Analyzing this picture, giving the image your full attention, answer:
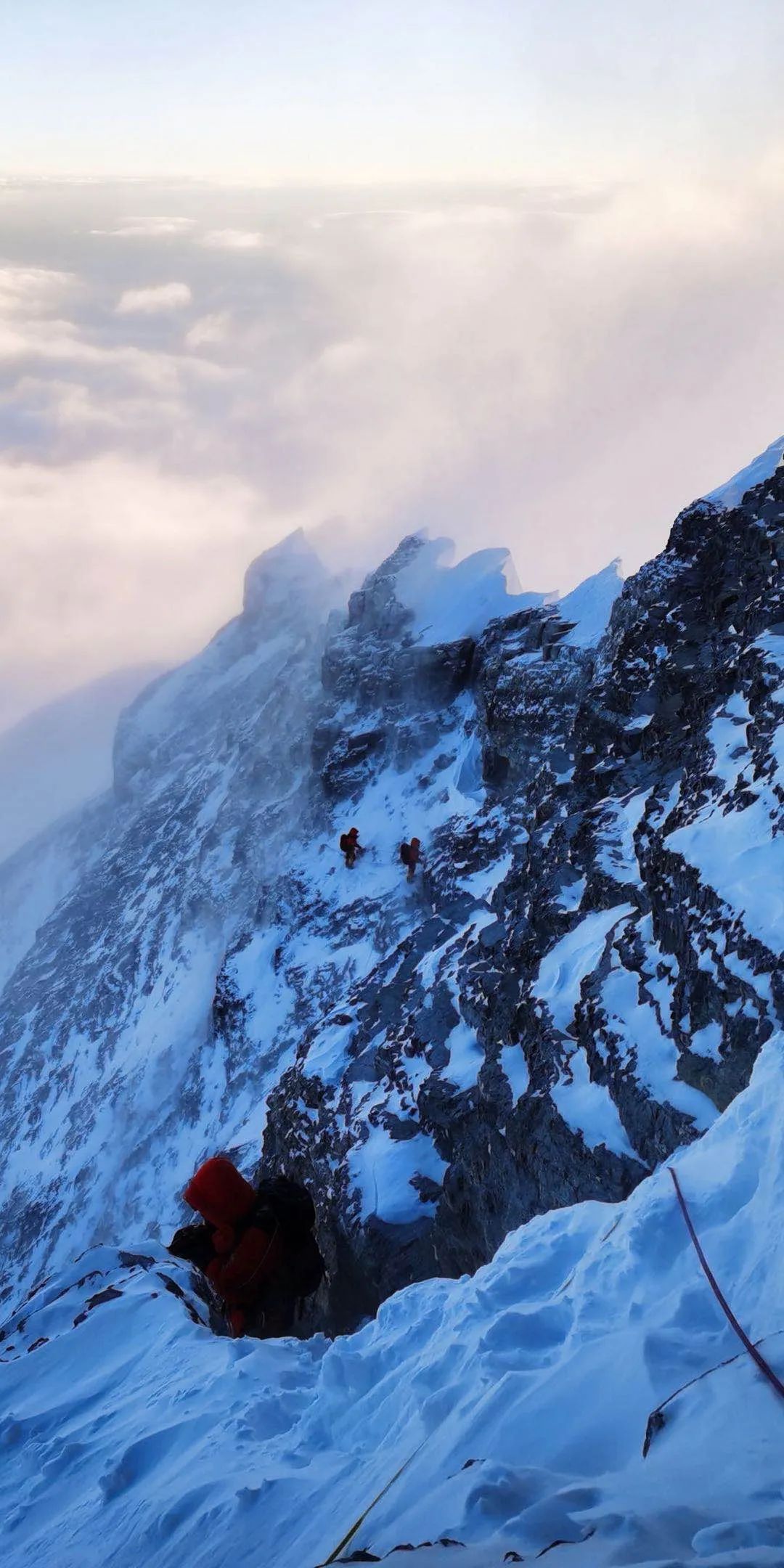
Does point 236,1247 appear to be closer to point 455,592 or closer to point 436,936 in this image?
point 436,936

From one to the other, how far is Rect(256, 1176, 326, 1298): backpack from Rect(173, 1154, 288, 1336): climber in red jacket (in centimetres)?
44

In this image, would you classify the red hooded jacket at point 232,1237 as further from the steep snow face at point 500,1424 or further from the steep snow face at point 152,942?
the steep snow face at point 152,942

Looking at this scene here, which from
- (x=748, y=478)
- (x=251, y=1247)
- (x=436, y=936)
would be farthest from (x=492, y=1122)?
(x=748, y=478)

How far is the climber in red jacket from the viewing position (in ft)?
52.6

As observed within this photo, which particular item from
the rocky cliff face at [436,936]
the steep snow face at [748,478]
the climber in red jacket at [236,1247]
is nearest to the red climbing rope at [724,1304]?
the rocky cliff face at [436,936]

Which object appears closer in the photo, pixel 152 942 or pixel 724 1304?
pixel 724 1304

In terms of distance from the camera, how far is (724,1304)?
262 inches

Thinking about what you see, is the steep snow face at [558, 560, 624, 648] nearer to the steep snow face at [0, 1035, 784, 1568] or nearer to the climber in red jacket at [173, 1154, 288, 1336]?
the climber in red jacket at [173, 1154, 288, 1336]

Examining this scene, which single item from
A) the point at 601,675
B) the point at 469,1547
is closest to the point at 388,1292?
the point at 469,1547

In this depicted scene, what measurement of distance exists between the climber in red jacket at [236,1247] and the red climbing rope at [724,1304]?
9737 millimetres

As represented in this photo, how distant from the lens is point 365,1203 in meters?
18.0

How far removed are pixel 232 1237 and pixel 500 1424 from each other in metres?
11.1

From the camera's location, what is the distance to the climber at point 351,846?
4503 centimetres

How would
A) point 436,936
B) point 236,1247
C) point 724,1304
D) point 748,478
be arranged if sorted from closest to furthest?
point 724,1304, point 236,1247, point 748,478, point 436,936
